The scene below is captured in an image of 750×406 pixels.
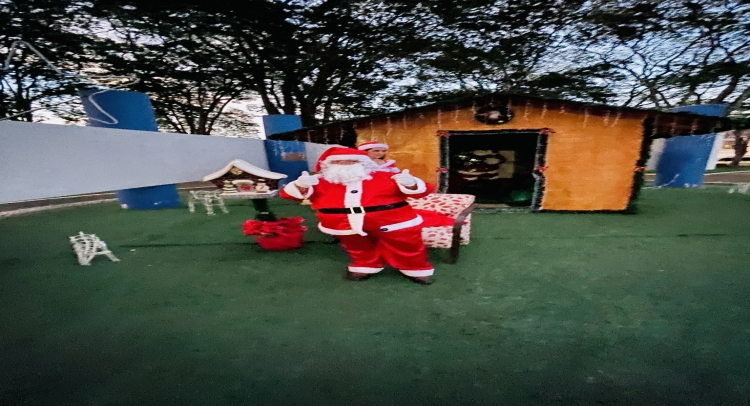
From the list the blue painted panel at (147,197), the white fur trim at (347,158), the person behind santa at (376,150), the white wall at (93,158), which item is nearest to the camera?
the white fur trim at (347,158)

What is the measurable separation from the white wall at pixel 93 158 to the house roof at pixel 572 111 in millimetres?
3269

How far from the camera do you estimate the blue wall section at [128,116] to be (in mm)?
7496

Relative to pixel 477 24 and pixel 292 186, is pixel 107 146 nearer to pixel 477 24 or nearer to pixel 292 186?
pixel 292 186

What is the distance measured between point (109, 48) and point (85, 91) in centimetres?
592

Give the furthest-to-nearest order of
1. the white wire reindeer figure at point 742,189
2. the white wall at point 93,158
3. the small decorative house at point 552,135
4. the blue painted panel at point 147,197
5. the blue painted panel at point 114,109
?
the white wire reindeer figure at point 742,189 < the blue painted panel at point 147,197 < the blue painted panel at point 114,109 < the small decorative house at point 552,135 < the white wall at point 93,158

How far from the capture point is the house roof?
18.1 feet

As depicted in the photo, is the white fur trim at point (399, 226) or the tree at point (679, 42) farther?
the tree at point (679, 42)

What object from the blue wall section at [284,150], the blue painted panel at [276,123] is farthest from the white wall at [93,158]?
the blue wall section at [284,150]

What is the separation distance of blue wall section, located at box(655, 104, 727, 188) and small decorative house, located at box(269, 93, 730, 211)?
4.51 metres

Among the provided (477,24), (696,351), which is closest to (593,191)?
(696,351)

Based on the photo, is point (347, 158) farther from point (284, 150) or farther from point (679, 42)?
point (679, 42)

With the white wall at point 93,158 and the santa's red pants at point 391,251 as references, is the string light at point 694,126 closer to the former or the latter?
the santa's red pants at point 391,251

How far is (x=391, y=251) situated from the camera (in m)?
3.27

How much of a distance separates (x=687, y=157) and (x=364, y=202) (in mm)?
11811
